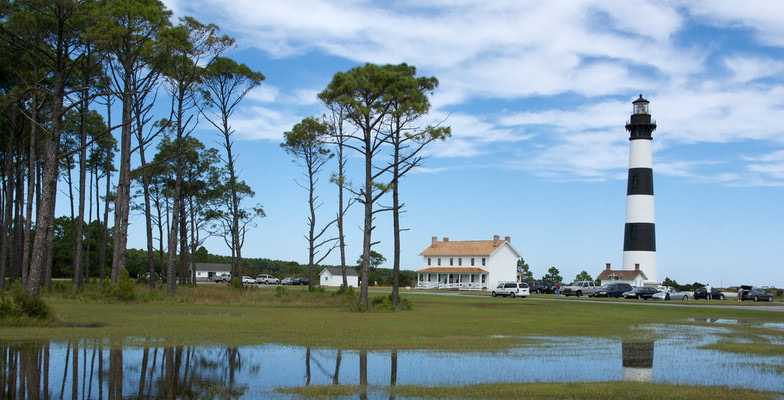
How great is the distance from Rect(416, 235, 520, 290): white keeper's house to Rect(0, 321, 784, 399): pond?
70.8 m

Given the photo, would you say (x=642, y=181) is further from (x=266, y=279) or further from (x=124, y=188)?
(x=266, y=279)

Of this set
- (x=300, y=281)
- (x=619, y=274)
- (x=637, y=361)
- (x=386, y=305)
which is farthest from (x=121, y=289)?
(x=300, y=281)

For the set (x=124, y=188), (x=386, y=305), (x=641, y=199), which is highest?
(x=641, y=199)

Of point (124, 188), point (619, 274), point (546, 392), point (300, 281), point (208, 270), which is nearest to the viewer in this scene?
point (546, 392)

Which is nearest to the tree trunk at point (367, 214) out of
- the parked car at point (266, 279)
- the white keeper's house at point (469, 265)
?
the white keeper's house at point (469, 265)

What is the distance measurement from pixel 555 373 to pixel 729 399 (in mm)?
3259

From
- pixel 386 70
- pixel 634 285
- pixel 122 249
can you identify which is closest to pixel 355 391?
pixel 386 70

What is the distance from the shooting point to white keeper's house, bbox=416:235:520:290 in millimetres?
88562

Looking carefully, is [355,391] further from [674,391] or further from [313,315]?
[313,315]

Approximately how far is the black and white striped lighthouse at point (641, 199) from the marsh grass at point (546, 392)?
192ft

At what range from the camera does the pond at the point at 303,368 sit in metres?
10.9

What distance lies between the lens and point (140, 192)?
196 ft

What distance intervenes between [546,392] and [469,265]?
80.2 meters

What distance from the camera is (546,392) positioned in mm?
11016
